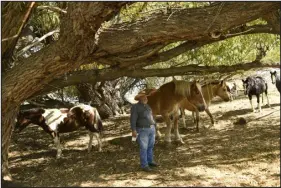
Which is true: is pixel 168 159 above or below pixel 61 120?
below

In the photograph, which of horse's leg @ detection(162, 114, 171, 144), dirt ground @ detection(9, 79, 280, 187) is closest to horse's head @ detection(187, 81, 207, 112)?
horse's leg @ detection(162, 114, 171, 144)

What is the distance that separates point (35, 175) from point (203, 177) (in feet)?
11.6

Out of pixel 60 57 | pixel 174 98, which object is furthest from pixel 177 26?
pixel 174 98

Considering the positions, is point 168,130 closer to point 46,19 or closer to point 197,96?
Result: point 197,96

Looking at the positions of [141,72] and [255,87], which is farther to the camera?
[255,87]

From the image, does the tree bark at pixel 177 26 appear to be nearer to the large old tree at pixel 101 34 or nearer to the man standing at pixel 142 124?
the large old tree at pixel 101 34

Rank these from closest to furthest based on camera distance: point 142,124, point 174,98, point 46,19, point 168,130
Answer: point 142,124, point 46,19, point 168,130, point 174,98

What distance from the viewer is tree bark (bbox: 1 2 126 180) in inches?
239

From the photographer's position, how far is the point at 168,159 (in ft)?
30.2

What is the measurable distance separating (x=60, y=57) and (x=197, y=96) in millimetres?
4822

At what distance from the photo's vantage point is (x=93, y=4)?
596 centimetres

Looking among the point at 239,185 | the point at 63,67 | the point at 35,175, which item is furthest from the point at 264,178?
the point at 35,175

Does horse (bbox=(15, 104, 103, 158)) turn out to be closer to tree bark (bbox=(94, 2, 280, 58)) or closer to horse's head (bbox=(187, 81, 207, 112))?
horse's head (bbox=(187, 81, 207, 112))

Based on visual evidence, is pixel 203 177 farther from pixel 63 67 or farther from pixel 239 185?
pixel 63 67
